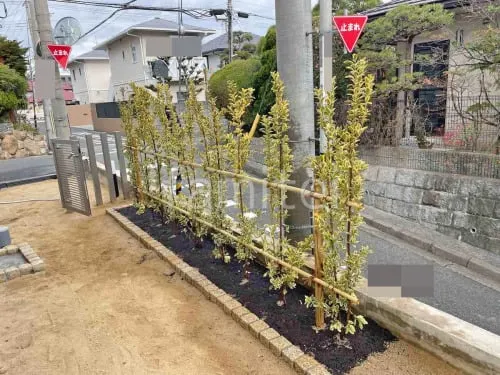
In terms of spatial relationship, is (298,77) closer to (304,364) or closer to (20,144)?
(304,364)

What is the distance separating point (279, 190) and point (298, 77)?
3.19ft

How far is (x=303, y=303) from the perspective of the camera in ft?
8.93

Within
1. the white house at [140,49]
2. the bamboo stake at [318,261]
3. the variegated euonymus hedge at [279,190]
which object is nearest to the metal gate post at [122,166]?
the variegated euonymus hedge at [279,190]

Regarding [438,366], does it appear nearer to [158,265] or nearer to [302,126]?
[302,126]

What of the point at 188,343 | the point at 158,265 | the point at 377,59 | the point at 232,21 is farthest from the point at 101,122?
the point at 188,343

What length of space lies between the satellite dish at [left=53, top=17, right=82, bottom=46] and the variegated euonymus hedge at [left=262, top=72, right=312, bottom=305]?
6.10 meters

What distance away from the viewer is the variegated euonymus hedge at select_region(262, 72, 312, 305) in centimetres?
259

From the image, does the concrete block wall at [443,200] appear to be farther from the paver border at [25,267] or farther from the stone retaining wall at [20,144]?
Answer: the stone retaining wall at [20,144]

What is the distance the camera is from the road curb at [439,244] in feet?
14.1

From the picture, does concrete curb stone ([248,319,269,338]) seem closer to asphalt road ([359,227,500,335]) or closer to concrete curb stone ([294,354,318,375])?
concrete curb stone ([294,354,318,375])

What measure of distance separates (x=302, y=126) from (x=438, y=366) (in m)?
1.90

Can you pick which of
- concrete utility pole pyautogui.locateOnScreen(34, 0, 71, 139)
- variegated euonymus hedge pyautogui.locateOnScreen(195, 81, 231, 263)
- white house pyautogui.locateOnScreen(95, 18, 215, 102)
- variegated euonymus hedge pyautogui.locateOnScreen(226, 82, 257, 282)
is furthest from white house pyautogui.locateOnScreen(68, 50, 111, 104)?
variegated euonymus hedge pyautogui.locateOnScreen(226, 82, 257, 282)

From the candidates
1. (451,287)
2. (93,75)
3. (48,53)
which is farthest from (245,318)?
(93,75)

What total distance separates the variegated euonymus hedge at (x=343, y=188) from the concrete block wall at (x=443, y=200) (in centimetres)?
353
